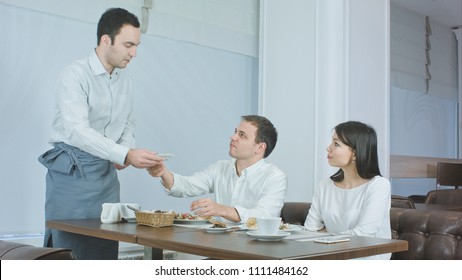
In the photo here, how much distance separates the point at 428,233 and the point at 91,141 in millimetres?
1240

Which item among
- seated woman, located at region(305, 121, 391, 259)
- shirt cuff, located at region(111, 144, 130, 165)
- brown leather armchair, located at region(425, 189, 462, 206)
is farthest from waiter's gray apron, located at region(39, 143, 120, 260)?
brown leather armchair, located at region(425, 189, 462, 206)

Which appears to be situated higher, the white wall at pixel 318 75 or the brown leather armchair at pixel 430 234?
the white wall at pixel 318 75

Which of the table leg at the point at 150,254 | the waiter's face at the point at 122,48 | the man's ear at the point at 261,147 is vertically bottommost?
the table leg at the point at 150,254

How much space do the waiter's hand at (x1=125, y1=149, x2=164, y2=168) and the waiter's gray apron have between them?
19 cm

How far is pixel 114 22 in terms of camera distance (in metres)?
2.48

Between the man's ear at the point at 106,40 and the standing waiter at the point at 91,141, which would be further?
the man's ear at the point at 106,40

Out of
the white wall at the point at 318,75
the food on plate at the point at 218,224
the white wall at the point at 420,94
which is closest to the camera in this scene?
the food on plate at the point at 218,224

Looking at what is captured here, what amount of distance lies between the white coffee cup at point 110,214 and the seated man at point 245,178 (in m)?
0.30

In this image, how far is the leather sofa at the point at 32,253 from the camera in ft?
3.69

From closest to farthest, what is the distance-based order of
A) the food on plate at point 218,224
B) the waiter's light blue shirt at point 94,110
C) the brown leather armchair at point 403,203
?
1. the food on plate at point 218,224
2. the waiter's light blue shirt at point 94,110
3. the brown leather armchair at point 403,203

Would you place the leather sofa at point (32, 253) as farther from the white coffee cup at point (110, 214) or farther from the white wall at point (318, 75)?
the white wall at point (318, 75)

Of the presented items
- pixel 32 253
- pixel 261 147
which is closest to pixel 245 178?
pixel 261 147

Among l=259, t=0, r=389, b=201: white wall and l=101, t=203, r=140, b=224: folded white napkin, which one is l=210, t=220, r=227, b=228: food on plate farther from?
l=259, t=0, r=389, b=201: white wall

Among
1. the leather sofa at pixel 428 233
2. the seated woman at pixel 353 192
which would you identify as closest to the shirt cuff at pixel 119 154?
the seated woman at pixel 353 192
